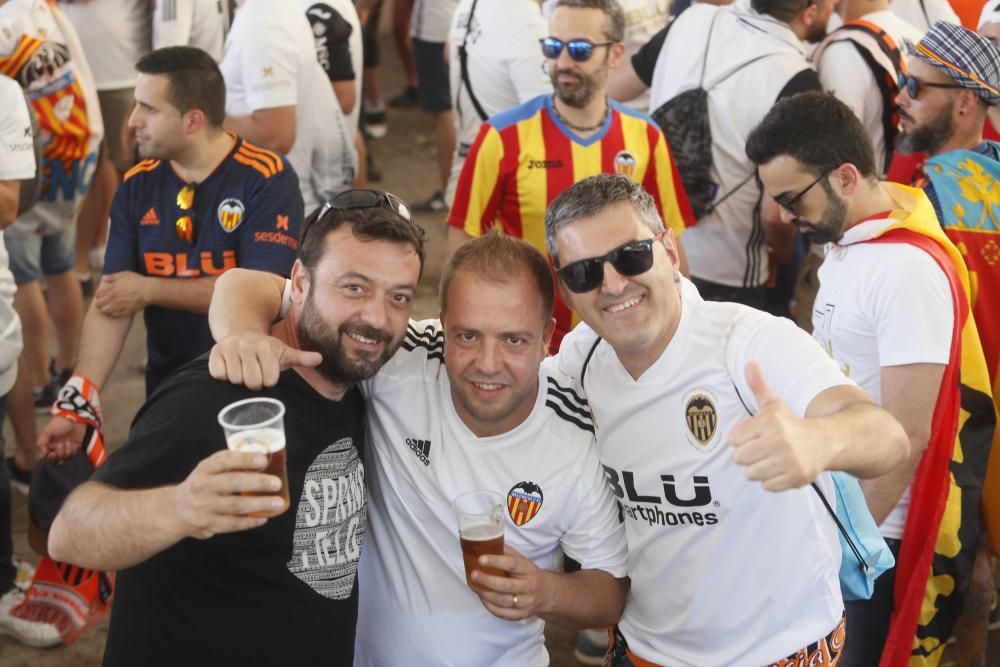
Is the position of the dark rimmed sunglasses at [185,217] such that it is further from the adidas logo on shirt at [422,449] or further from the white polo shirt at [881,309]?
the white polo shirt at [881,309]

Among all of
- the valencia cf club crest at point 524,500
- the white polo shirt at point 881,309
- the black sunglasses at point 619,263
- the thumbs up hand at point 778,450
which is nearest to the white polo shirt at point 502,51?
the white polo shirt at point 881,309

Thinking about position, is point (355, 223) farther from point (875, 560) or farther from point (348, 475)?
point (875, 560)

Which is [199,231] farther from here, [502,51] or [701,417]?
[701,417]

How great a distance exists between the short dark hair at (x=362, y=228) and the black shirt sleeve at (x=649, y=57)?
2648mm

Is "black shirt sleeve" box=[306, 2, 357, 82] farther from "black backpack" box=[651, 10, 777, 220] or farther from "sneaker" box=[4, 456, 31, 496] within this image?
"sneaker" box=[4, 456, 31, 496]

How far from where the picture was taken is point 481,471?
2365mm

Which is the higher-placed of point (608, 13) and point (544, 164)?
point (608, 13)

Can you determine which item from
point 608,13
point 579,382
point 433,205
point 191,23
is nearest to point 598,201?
point 579,382

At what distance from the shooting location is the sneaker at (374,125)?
876cm

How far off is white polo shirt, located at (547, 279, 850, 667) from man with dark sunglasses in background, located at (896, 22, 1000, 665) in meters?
1.18

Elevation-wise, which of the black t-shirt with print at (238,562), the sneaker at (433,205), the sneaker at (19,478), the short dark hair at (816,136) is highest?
the short dark hair at (816,136)

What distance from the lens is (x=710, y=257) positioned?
4.53m

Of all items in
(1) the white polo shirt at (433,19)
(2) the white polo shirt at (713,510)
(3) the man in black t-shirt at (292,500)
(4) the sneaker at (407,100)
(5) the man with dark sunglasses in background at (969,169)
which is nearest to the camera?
(3) the man in black t-shirt at (292,500)

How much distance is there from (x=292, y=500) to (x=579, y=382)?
69 cm
